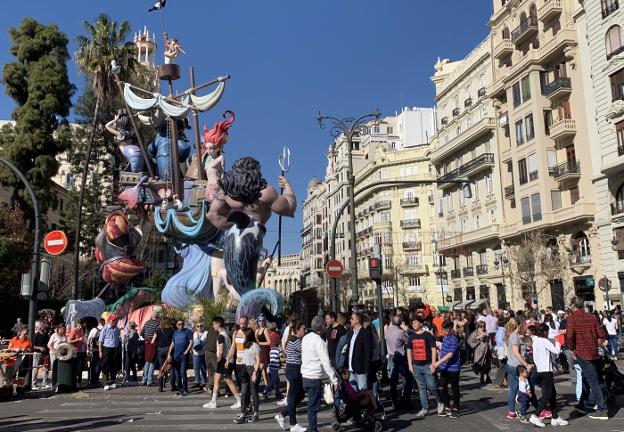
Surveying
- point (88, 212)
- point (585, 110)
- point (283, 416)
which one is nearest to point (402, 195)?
point (585, 110)

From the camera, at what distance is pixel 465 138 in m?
50.7

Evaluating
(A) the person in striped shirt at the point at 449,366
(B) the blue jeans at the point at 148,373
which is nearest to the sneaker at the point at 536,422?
(A) the person in striped shirt at the point at 449,366

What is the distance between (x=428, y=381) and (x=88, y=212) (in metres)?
36.2

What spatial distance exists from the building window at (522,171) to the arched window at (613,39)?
1164cm

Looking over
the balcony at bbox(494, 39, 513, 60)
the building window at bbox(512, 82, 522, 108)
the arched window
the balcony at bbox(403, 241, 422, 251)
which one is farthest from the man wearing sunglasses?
the balcony at bbox(403, 241, 422, 251)

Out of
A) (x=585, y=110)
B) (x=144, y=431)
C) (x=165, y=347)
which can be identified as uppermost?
(x=585, y=110)

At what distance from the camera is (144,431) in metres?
9.48

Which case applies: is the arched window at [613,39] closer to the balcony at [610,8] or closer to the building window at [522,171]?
the balcony at [610,8]

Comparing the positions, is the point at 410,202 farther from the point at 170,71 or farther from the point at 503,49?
the point at 170,71

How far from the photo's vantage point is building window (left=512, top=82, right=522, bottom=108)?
42.8 m

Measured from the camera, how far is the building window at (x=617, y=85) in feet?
101

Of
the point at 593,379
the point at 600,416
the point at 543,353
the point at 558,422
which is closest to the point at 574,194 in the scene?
the point at 593,379

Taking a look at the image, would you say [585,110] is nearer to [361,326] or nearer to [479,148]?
[479,148]

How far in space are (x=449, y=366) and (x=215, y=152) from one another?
18.2 metres
